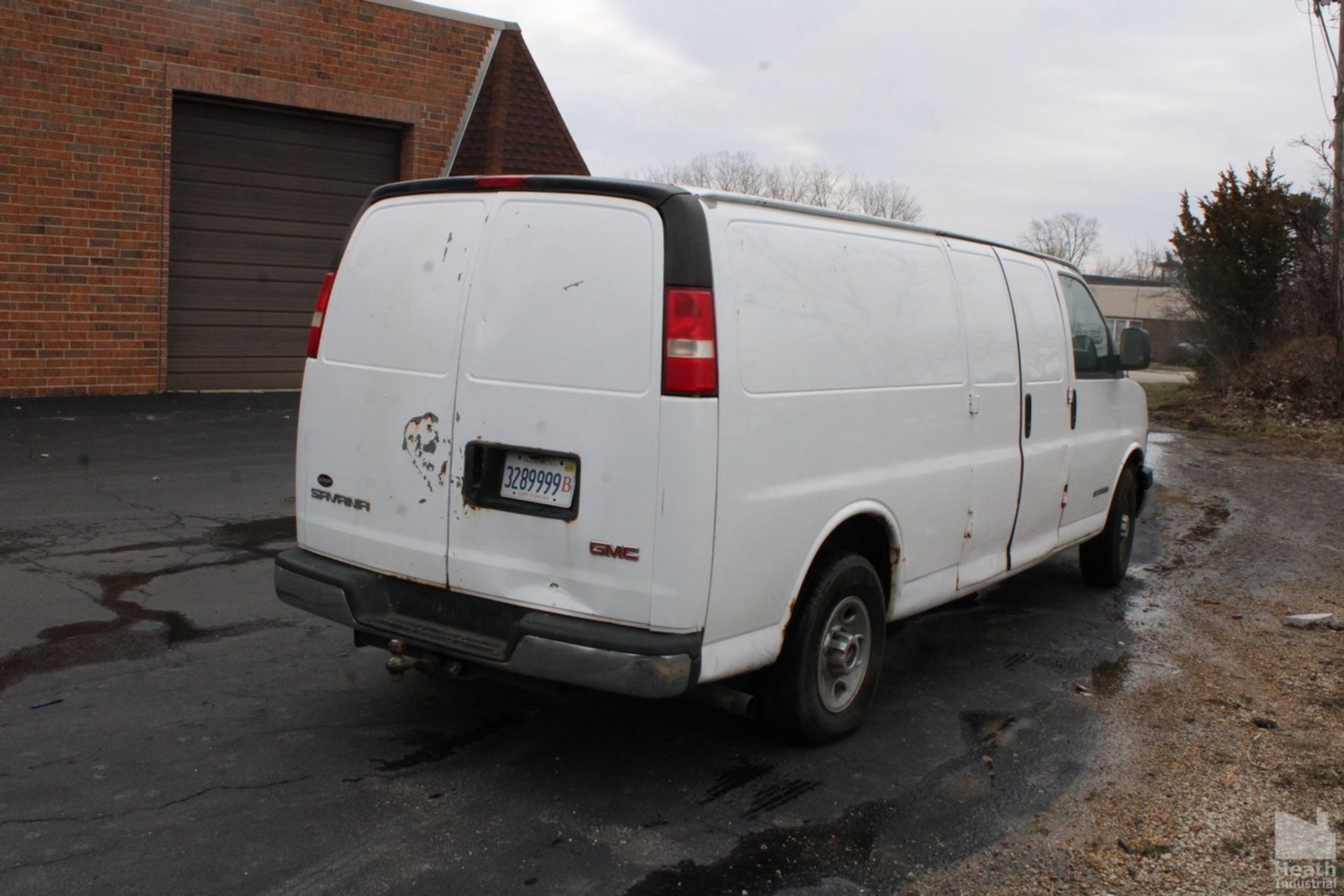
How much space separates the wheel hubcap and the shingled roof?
11.4 m

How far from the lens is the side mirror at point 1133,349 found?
739 cm

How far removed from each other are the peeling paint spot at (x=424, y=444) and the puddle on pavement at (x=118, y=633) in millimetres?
2013

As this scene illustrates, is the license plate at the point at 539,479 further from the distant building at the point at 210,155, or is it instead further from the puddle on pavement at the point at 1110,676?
the distant building at the point at 210,155

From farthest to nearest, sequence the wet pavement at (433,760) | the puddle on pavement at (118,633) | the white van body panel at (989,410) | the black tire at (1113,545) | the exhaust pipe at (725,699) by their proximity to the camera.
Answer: the black tire at (1113,545) < the white van body panel at (989,410) < the puddle on pavement at (118,633) < the exhaust pipe at (725,699) < the wet pavement at (433,760)

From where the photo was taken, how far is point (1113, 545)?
307 inches

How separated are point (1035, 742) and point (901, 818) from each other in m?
1.07

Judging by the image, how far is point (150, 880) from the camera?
345cm

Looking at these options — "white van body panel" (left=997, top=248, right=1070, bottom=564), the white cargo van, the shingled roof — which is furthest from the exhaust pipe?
the shingled roof

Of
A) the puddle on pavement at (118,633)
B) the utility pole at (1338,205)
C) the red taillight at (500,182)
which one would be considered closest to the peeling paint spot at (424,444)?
the red taillight at (500,182)

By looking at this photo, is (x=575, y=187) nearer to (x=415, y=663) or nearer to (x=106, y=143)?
(x=415, y=663)

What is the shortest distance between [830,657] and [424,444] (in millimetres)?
1791

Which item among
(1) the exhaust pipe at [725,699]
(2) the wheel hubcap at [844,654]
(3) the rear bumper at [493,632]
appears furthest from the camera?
(2) the wheel hubcap at [844,654]

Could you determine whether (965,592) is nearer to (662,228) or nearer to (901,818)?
(901,818)

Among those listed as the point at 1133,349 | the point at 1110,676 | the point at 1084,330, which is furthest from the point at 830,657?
the point at 1133,349
